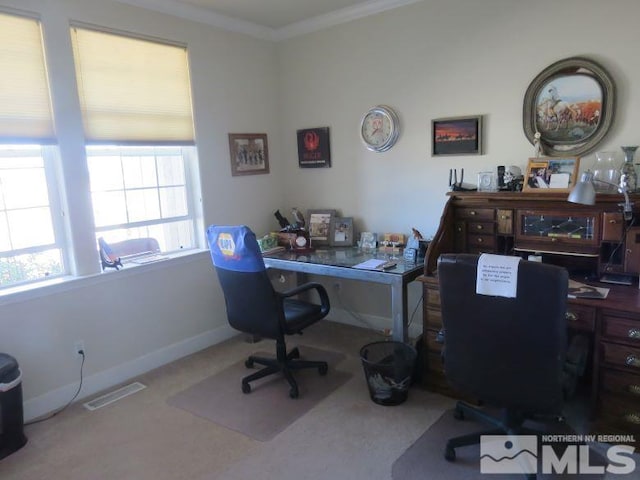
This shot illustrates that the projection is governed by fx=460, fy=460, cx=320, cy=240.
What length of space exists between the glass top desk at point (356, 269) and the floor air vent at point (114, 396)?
123 centimetres

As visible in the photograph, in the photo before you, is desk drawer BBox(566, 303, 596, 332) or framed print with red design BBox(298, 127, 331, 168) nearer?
desk drawer BBox(566, 303, 596, 332)

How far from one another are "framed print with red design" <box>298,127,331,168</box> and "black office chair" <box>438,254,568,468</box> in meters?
2.17

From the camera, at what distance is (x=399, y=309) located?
2.85 meters

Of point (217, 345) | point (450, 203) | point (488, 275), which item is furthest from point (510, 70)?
point (217, 345)

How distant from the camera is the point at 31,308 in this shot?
8.74 ft

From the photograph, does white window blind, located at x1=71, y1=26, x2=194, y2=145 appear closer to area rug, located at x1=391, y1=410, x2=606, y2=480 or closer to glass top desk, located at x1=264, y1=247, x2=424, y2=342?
glass top desk, located at x1=264, y1=247, x2=424, y2=342

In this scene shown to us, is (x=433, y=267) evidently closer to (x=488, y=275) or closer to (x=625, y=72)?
(x=488, y=275)

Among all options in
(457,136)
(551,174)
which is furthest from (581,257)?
(457,136)

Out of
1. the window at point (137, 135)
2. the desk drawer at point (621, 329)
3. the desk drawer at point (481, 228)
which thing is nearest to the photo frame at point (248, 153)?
the window at point (137, 135)

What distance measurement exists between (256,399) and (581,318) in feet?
6.09

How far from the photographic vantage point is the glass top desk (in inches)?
112

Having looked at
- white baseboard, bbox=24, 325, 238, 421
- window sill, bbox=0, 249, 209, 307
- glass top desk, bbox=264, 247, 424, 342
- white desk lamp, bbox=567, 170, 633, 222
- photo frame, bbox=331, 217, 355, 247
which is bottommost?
white baseboard, bbox=24, 325, 238, 421

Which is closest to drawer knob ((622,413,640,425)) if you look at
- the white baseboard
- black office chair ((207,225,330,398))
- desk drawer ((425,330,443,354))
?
desk drawer ((425,330,443,354))

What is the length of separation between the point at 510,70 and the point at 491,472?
233 cm
